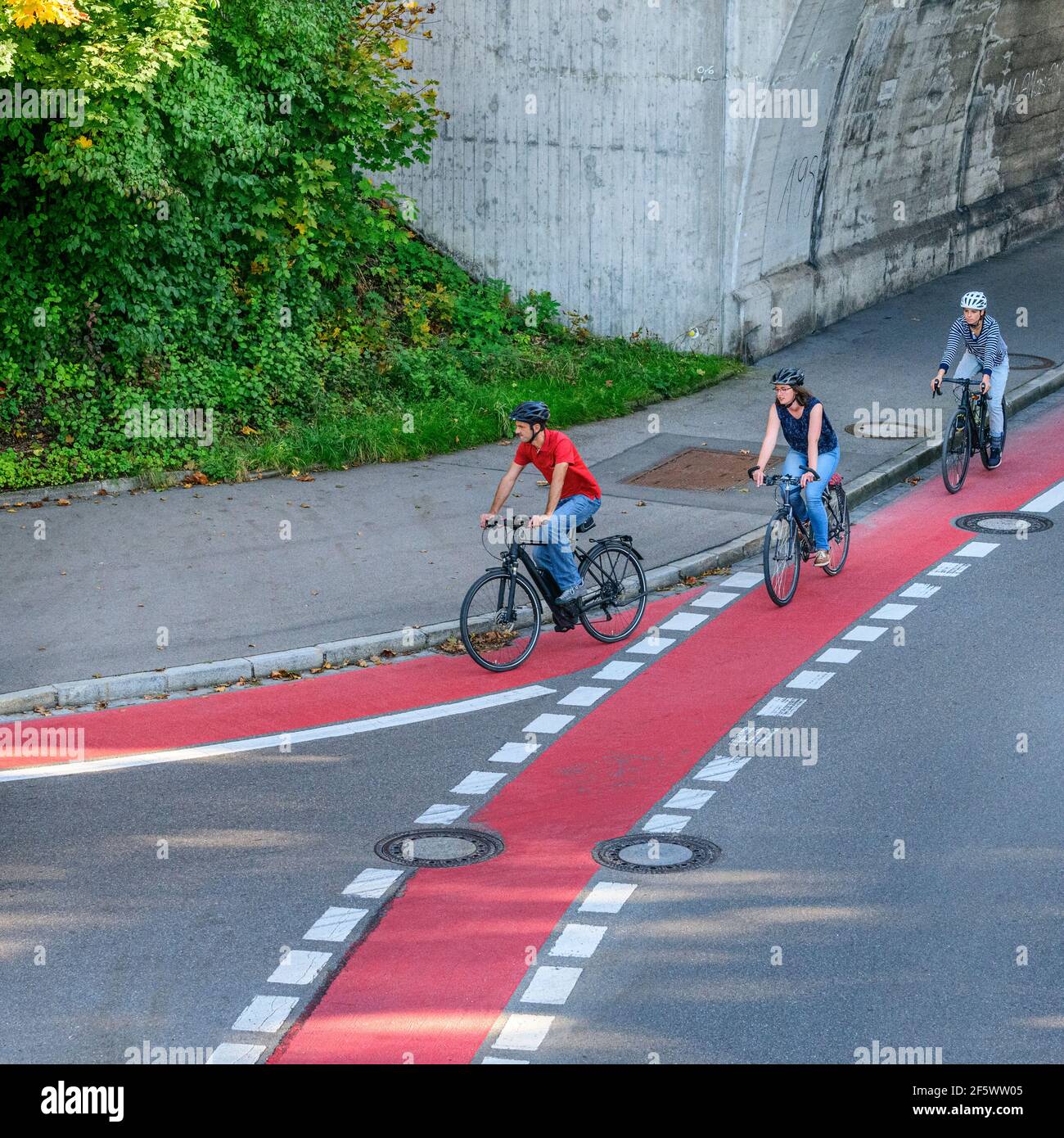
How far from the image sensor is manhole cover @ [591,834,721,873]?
28.4 ft

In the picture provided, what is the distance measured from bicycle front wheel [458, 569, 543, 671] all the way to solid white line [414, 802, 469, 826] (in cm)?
244

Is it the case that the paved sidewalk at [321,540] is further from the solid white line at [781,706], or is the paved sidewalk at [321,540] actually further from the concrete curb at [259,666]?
the solid white line at [781,706]

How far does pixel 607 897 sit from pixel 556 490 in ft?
14.2

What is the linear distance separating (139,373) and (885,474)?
7.60 meters

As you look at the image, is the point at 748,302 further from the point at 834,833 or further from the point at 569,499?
the point at 834,833

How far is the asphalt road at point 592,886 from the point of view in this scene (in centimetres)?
711

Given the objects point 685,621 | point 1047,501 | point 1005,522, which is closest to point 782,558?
point 685,621

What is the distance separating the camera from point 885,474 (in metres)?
16.8

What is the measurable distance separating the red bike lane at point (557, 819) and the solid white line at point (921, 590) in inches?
5.4

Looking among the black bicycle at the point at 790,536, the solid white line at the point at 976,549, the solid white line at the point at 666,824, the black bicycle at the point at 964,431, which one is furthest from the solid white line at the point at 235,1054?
the black bicycle at the point at 964,431

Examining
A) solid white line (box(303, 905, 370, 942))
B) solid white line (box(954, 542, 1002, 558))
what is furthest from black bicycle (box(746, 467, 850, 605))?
solid white line (box(303, 905, 370, 942))

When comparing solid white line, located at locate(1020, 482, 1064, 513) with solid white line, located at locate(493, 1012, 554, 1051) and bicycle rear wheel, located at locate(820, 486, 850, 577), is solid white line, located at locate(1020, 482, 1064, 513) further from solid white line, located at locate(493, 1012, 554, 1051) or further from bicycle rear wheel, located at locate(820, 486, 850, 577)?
solid white line, located at locate(493, 1012, 554, 1051)

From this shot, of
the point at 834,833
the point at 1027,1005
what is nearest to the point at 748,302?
the point at 834,833

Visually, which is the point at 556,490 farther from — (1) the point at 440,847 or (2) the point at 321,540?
(1) the point at 440,847
